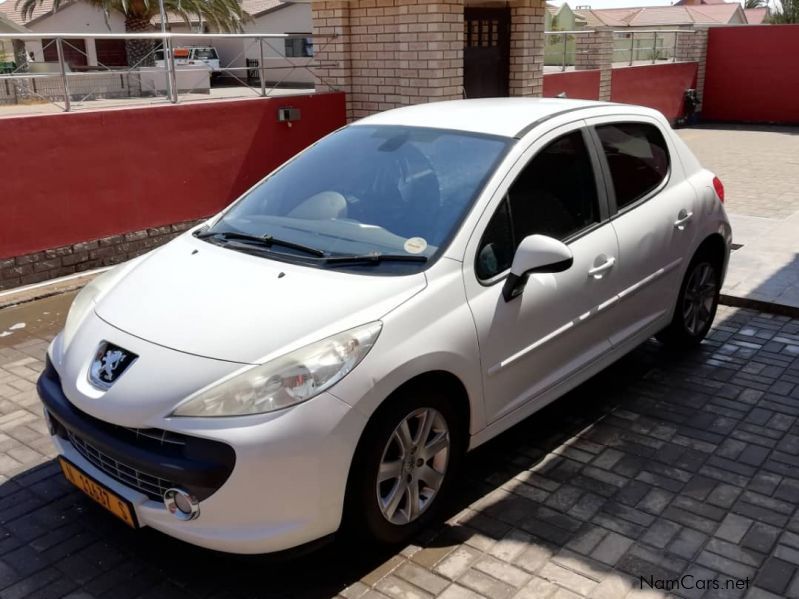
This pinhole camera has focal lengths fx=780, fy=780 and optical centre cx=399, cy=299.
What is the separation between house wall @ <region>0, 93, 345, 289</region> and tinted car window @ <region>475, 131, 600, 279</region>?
4.96 m

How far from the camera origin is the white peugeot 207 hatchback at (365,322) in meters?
2.87

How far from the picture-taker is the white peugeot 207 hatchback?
9.40ft

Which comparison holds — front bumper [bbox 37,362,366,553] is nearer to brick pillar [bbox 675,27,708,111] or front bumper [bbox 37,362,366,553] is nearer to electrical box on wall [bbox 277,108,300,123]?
electrical box on wall [bbox 277,108,300,123]

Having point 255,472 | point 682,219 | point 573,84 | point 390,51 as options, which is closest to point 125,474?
point 255,472

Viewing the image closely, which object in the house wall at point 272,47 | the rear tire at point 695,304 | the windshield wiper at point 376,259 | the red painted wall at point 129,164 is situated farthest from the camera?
the house wall at point 272,47

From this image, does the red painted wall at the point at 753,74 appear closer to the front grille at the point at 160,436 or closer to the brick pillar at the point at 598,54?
the brick pillar at the point at 598,54

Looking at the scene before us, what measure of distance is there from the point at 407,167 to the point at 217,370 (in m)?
1.56

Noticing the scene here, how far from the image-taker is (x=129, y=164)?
7.65m

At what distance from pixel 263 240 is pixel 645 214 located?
224 cm

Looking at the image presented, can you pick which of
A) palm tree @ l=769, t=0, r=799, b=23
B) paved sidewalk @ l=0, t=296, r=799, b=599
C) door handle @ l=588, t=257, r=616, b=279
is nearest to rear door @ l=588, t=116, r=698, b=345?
door handle @ l=588, t=257, r=616, b=279

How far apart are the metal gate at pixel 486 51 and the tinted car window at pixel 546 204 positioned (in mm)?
5951

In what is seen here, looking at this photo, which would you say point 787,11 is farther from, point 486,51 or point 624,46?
point 486,51

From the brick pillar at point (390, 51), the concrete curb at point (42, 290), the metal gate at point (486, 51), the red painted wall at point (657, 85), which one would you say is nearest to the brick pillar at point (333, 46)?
the brick pillar at point (390, 51)

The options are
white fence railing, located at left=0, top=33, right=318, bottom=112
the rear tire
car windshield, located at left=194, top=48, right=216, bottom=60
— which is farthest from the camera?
car windshield, located at left=194, top=48, right=216, bottom=60
